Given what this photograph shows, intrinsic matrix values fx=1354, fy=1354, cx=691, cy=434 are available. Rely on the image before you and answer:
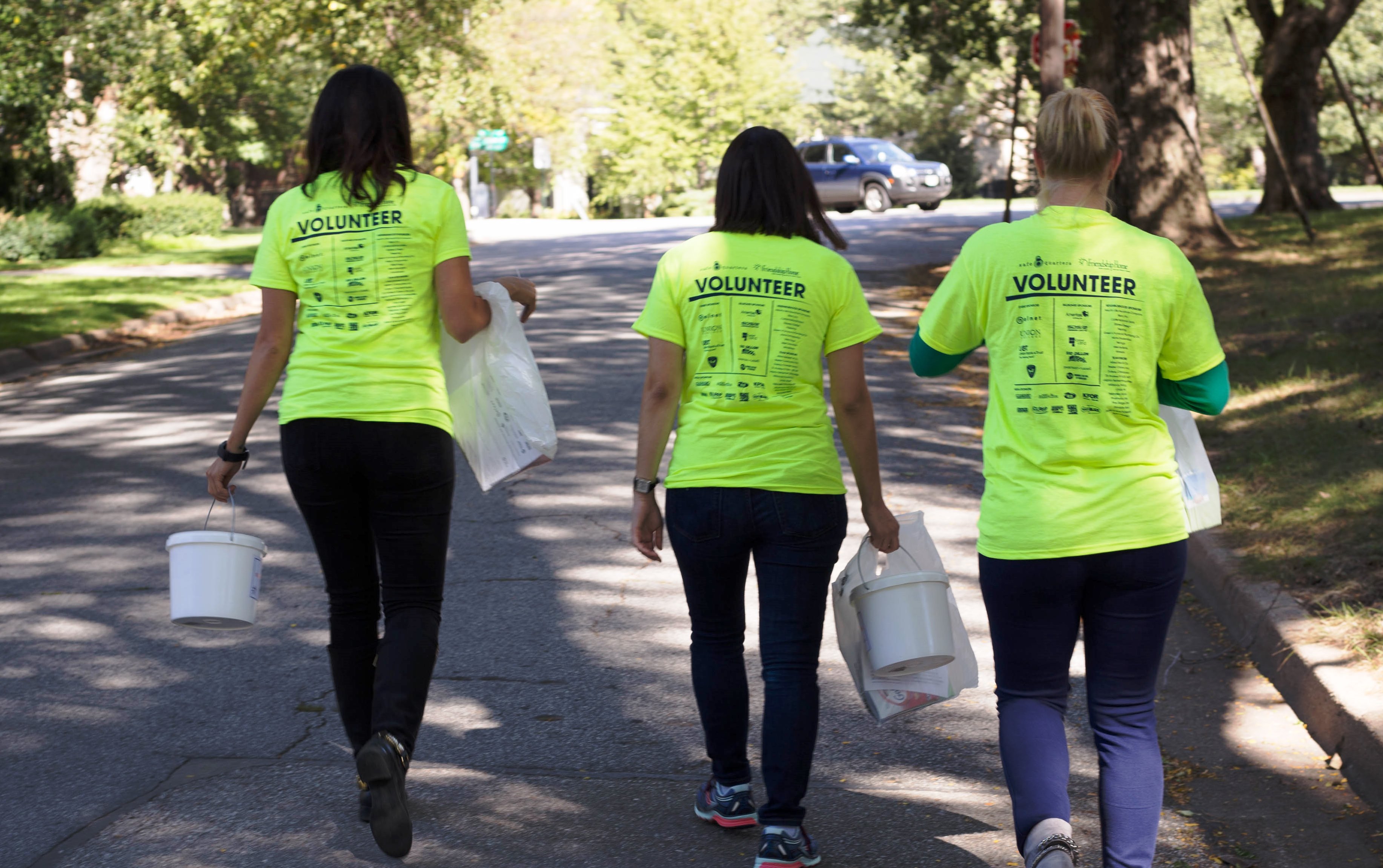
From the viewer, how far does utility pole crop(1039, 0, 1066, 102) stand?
13.4 m

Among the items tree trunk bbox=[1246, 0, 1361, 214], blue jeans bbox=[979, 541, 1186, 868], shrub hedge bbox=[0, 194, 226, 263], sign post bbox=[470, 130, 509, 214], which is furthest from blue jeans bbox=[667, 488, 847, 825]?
sign post bbox=[470, 130, 509, 214]

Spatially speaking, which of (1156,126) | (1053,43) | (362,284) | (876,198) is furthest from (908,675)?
(876,198)

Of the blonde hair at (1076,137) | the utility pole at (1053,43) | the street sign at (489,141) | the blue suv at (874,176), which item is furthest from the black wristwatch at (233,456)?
the street sign at (489,141)

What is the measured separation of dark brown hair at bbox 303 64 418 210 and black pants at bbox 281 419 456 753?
0.60 meters

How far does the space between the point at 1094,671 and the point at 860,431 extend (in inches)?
32.6

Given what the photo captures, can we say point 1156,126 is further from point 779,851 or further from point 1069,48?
point 779,851

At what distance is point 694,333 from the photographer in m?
3.35

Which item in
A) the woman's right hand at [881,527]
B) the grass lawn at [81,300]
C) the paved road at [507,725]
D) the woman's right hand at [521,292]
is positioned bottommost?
the paved road at [507,725]

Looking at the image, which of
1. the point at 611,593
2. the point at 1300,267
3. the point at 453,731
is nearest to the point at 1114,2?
the point at 1300,267

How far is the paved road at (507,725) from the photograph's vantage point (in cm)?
368

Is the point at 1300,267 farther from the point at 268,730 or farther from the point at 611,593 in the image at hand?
the point at 268,730

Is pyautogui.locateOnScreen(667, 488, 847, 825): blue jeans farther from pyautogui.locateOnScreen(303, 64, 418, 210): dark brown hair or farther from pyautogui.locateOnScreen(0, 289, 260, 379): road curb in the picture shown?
pyautogui.locateOnScreen(0, 289, 260, 379): road curb

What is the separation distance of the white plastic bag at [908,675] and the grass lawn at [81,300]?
12599 mm

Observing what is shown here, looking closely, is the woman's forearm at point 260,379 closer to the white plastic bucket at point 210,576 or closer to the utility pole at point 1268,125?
the white plastic bucket at point 210,576
